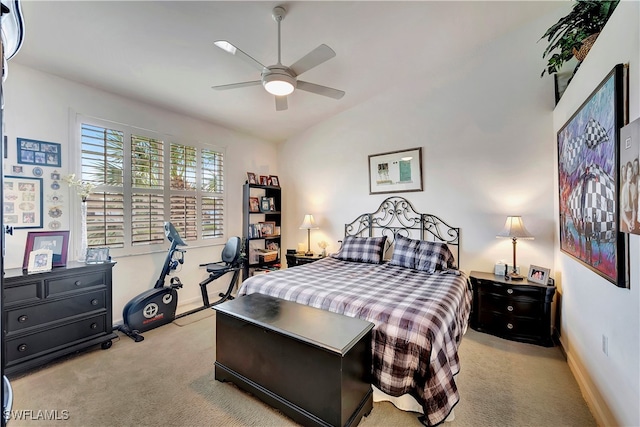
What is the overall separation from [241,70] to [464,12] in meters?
2.34

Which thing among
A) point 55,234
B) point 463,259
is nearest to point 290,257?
point 463,259

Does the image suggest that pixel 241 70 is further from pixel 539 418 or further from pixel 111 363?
pixel 539 418

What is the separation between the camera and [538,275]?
297 cm

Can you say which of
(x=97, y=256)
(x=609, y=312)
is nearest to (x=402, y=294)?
(x=609, y=312)

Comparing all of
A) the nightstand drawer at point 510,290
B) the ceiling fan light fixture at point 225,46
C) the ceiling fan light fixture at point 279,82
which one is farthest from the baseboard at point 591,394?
the ceiling fan light fixture at point 225,46

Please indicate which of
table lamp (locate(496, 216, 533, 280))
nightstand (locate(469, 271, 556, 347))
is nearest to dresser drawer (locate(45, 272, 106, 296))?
nightstand (locate(469, 271, 556, 347))

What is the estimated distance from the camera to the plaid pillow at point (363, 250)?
3.78 metres

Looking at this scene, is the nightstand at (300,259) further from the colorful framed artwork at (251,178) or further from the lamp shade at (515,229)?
the lamp shade at (515,229)

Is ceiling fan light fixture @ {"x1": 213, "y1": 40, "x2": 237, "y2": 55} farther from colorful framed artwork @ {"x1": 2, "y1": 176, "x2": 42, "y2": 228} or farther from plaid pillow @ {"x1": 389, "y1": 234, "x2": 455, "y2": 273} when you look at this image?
A: plaid pillow @ {"x1": 389, "y1": 234, "x2": 455, "y2": 273}

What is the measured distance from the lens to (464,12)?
9.14 ft

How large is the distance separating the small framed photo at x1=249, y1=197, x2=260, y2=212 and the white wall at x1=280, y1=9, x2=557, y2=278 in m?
1.45

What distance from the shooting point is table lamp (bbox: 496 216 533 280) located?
3029mm

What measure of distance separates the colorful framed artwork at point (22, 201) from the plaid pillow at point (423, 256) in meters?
3.81

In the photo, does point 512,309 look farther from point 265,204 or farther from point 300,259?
point 265,204
